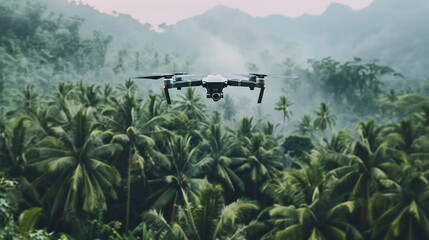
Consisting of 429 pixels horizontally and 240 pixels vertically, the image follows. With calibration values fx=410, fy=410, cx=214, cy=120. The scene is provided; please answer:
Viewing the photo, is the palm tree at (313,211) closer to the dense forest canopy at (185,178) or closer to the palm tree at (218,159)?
the dense forest canopy at (185,178)

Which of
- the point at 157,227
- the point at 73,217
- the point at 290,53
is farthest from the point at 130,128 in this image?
the point at 290,53

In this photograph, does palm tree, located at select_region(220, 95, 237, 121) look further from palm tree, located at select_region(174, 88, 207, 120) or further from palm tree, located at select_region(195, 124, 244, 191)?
palm tree, located at select_region(195, 124, 244, 191)

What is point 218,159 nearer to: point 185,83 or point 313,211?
point 313,211

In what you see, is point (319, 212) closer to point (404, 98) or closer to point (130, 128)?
point (130, 128)

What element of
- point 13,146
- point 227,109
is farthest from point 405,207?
point 227,109

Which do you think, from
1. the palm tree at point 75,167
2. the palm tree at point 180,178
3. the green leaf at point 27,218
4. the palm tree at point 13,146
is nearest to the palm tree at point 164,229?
the green leaf at point 27,218

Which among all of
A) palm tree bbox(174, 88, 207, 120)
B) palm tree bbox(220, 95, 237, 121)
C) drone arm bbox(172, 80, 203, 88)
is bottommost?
palm tree bbox(220, 95, 237, 121)

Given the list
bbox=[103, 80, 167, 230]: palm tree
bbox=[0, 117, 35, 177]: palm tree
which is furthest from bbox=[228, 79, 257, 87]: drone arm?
bbox=[0, 117, 35, 177]: palm tree

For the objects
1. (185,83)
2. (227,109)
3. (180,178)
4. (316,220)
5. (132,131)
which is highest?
(185,83)
